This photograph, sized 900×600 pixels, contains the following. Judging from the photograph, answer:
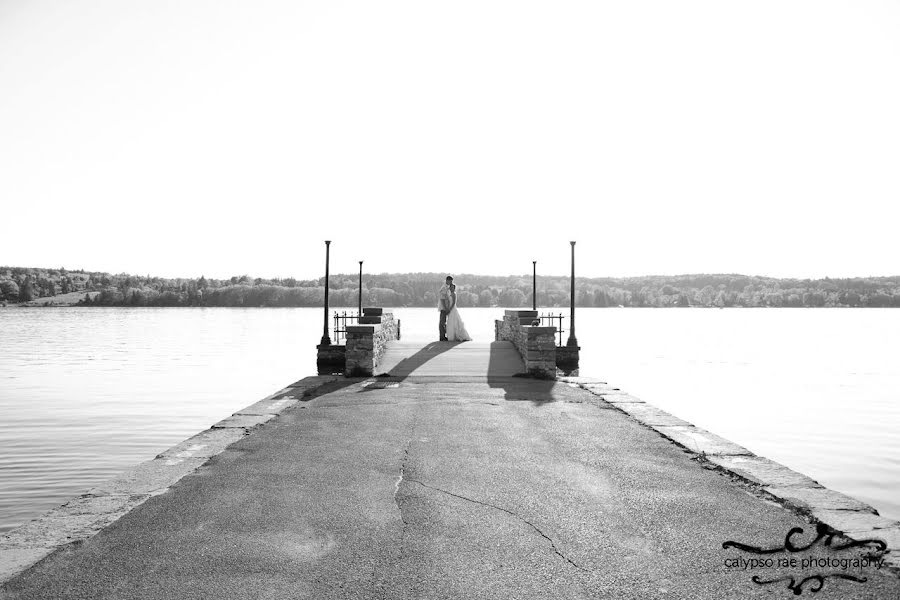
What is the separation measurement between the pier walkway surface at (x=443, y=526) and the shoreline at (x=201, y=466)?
0.14 m

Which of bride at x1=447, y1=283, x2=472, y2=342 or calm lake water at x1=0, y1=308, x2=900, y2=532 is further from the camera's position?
bride at x1=447, y1=283, x2=472, y2=342

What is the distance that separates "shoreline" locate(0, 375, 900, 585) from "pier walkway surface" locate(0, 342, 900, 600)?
5.5 inches

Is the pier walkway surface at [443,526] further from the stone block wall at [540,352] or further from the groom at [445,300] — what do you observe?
the groom at [445,300]

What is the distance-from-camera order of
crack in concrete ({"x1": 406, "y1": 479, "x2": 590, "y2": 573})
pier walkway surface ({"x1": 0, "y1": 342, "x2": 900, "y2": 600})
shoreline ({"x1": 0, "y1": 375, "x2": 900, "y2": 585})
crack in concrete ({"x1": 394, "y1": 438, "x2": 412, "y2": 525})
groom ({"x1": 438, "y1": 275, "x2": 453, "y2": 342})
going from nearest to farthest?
1. pier walkway surface ({"x1": 0, "y1": 342, "x2": 900, "y2": 600})
2. crack in concrete ({"x1": 406, "y1": 479, "x2": 590, "y2": 573})
3. shoreline ({"x1": 0, "y1": 375, "x2": 900, "y2": 585})
4. crack in concrete ({"x1": 394, "y1": 438, "x2": 412, "y2": 525})
5. groom ({"x1": 438, "y1": 275, "x2": 453, "y2": 342})

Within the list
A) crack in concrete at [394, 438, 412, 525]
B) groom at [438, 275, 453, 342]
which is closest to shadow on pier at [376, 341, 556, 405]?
groom at [438, 275, 453, 342]

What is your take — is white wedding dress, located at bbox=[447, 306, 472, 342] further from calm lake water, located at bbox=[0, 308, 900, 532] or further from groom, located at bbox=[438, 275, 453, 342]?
calm lake water, located at bbox=[0, 308, 900, 532]

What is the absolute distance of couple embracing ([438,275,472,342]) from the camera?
70.6ft

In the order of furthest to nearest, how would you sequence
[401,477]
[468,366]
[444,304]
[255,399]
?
[255,399]
[444,304]
[468,366]
[401,477]

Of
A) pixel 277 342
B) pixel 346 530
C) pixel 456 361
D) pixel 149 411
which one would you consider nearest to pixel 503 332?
pixel 456 361

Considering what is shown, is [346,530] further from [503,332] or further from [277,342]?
[277,342]

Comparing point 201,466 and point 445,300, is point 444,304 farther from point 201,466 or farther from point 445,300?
point 201,466

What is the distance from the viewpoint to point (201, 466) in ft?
24.3

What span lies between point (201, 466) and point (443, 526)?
3242 millimetres

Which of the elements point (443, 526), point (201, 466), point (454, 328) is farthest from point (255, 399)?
point (443, 526)
